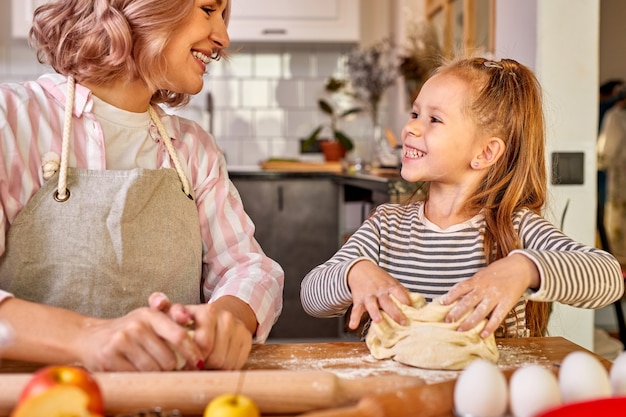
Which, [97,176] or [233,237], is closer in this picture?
[97,176]

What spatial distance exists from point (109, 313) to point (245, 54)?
3.68 metres

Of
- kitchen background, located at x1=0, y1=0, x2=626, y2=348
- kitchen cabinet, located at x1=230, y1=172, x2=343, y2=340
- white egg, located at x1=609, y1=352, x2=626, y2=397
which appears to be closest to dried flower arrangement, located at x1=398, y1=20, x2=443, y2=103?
kitchen background, located at x1=0, y1=0, x2=626, y2=348

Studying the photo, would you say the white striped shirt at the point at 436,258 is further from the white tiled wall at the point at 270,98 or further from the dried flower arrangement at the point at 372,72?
the white tiled wall at the point at 270,98

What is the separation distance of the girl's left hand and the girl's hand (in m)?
0.07

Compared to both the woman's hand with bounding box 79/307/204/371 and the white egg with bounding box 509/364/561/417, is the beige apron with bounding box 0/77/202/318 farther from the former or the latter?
the white egg with bounding box 509/364/561/417

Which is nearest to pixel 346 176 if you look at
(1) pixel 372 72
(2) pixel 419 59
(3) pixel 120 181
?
(2) pixel 419 59

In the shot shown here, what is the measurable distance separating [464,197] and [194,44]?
0.59 m

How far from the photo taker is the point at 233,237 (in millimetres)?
1352

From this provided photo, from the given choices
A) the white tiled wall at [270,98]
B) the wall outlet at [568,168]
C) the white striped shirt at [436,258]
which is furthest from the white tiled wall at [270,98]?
the white striped shirt at [436,258]

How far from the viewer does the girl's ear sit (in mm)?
1421

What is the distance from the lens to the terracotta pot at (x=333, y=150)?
4.45 meters

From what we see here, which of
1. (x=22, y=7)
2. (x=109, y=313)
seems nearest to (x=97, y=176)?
(x=109, y=313)

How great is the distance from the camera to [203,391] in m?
0.73

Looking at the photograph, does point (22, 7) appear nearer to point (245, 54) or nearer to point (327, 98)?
point (245, 54)
